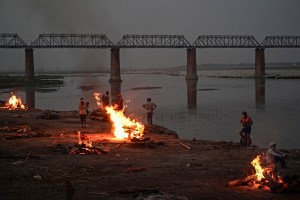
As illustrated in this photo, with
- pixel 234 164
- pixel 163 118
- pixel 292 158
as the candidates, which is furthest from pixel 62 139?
pixel 163 118

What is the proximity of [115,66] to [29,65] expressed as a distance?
23.1 m

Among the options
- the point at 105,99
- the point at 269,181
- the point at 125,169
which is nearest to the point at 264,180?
the point at 269,181

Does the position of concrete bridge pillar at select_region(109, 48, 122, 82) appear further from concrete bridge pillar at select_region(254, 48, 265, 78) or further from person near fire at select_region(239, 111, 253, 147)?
person near fire at select_region(239, 111, 253, 147)

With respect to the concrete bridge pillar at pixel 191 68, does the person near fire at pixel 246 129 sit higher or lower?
lower

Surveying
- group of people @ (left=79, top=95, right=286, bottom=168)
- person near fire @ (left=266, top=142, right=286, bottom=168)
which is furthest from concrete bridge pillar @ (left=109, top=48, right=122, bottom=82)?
person near fire @ (left=266, top=142, right=286, bottom=168)

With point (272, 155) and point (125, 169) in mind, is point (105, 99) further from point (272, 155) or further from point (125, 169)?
point (272, 155)

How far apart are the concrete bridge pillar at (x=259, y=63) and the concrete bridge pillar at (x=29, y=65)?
66.5 m

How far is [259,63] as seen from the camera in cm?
13588

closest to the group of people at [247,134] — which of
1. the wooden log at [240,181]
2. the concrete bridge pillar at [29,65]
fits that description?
the wooden log at [240,181]

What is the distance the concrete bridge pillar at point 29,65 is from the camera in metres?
114

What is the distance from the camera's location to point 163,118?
3766 centimetres

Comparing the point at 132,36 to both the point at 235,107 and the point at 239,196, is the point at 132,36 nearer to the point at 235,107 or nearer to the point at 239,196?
the point at 235,107

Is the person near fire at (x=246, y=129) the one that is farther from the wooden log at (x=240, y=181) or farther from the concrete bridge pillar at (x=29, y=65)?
the concrete bridge pillar at (x=29, y=65)

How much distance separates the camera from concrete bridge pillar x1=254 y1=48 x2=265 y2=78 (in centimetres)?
13462
